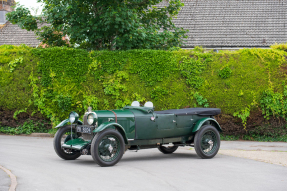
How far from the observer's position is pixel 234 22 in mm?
22641

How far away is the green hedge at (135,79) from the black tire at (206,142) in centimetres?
442

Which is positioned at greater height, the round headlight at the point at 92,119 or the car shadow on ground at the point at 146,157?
the round headlight at the point at 92,119

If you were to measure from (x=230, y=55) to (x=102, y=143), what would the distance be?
7.80m

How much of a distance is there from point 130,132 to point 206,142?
6.50 feet

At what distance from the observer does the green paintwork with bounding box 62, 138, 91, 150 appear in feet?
26.5

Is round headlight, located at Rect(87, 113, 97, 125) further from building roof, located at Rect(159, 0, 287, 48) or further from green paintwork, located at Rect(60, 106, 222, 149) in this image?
building roof, located at Rect(159, 0, 287, 48)

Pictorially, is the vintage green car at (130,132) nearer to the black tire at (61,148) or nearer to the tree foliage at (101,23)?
the black tire at (61,148)

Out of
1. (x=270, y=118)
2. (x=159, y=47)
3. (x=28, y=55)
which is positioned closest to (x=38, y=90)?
(x=28, y=55)

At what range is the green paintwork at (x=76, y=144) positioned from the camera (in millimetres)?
8062

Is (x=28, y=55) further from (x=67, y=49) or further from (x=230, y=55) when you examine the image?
(x=230, y=55)

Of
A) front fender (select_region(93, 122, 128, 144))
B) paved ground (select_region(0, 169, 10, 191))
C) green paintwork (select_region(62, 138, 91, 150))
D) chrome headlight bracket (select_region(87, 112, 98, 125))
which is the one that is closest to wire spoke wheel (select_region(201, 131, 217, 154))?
front fender (select_region(93, 122, 128, 144))

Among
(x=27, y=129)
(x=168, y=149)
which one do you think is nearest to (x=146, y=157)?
(x=168, y=149)

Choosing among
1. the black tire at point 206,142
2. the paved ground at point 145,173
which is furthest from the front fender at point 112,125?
the black tire at point 206,142

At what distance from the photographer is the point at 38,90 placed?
14.1m
